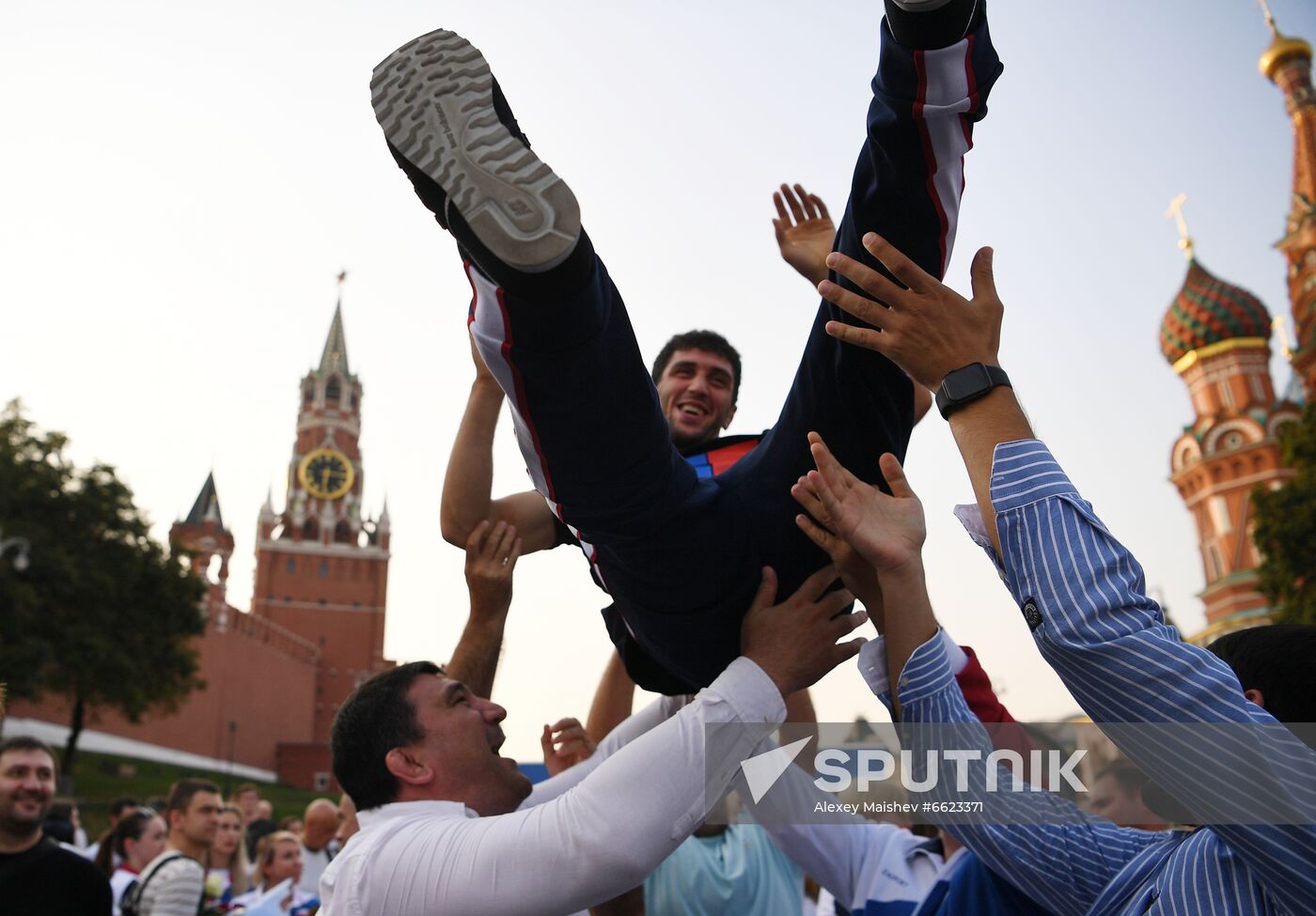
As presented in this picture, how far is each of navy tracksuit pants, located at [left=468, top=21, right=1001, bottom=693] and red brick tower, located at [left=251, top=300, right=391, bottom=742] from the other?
58339mm

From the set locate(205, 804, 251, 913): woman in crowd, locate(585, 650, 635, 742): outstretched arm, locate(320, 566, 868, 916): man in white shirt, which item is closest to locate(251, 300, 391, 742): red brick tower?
locate(205, 804, 251, 913): woman in crowd

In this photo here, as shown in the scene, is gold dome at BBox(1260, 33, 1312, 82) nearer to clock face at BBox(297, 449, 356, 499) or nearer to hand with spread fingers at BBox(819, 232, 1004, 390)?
hand with spread fingers at BBox(819, 232, 1004, 390)

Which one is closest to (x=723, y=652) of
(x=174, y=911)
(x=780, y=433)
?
(x=780, y=433)

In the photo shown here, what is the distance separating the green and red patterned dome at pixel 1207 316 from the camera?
115 ft

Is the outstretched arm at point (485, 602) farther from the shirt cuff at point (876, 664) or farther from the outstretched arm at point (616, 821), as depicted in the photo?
the shirt cuff at point (876, 664)

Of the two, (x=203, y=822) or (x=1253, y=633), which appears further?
(x=203, y=822)

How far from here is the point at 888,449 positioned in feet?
7.88

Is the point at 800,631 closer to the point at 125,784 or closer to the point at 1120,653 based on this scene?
the point at 1120,653

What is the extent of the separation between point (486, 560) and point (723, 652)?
3.01ft

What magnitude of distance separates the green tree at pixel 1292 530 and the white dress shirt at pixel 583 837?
70.3ft

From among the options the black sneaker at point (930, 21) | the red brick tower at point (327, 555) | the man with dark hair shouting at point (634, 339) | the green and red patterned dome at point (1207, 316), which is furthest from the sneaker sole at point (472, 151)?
the red brick tower at point (327, 555)

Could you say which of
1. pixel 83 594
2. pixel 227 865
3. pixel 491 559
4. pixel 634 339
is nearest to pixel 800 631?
pixel 634 339

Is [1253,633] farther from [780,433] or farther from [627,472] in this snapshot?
[627,472]

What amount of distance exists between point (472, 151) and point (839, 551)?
42.6 inches
